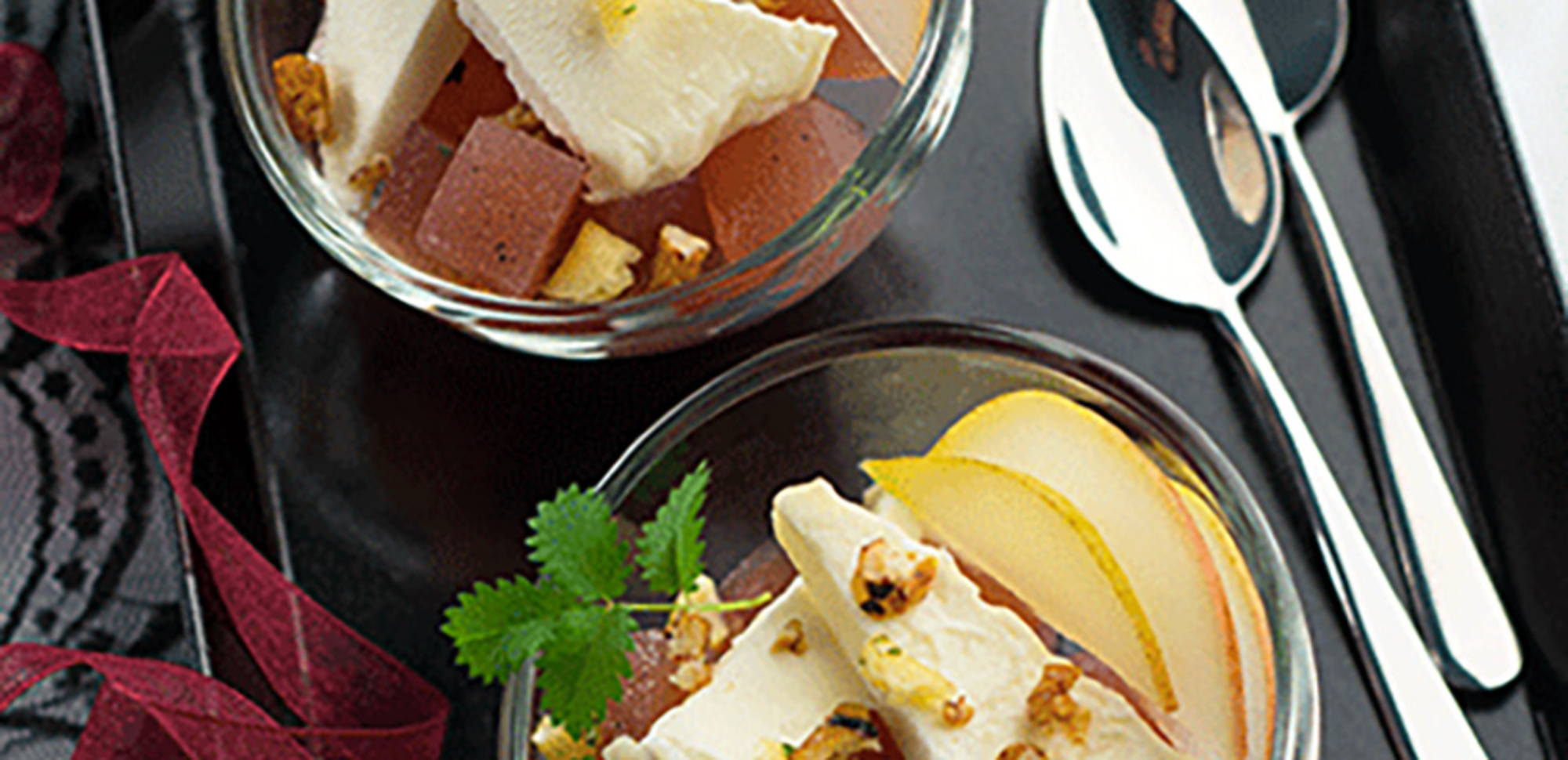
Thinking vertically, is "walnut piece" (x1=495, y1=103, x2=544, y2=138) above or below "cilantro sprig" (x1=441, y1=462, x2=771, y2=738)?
above

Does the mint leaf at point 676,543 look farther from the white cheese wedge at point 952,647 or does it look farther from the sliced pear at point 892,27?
the sliced pear at point 892,27

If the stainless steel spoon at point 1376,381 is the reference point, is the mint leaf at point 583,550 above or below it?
below

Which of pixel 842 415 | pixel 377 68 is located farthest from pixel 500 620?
pixel 377 68

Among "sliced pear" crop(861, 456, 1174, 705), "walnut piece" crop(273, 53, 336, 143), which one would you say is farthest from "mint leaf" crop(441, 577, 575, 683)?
"walnut piece" crop(273, 53, 336, 143)

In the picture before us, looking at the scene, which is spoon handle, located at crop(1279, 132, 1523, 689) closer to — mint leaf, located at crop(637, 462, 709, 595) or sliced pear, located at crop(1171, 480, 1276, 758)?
sliced pear, located at crop(1171, 480, 1276, 758)

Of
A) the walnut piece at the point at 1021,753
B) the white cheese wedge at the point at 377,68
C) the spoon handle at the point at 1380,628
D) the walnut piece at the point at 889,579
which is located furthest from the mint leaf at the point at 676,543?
the spoon handle at the point at 1380,628

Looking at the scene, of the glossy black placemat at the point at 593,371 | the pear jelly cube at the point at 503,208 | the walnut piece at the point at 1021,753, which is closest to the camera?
the walnut piece at the point at 1021,753
